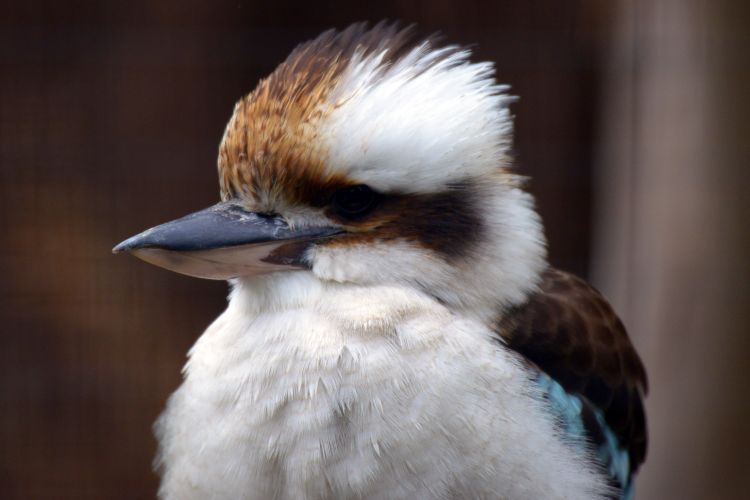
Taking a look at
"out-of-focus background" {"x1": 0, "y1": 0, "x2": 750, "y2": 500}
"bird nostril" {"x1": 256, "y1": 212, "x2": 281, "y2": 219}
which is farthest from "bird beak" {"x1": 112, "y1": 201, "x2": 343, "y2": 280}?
"out-of-focus background" {"x1": 0, "y1": 0, "x2": 750, "y2": 500}

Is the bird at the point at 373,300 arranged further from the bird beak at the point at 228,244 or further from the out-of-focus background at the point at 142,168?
the out-of-focus background at the point at 142,168

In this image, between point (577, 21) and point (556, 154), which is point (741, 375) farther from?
point (577, 21)

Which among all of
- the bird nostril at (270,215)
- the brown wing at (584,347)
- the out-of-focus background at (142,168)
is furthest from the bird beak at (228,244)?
the out-of-focus background at (142,168)

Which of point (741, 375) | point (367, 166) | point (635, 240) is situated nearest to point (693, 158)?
point (635, 240)

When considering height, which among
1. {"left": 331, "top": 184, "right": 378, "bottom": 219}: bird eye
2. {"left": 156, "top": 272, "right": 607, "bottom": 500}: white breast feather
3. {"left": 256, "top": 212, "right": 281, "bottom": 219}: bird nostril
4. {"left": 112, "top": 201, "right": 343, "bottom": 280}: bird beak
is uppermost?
{"left": 331, "top": 184, "right": 378, "bottom": 219}: bird eye

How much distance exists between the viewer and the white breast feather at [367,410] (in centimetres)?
130

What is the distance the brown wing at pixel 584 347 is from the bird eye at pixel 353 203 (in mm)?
229

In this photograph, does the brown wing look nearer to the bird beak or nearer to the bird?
the bird

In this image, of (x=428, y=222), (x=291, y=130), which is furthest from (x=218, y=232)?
(x=428, y=222)

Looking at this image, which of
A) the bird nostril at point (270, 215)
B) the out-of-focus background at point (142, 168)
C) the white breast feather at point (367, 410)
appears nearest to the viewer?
the white breast feather at point (367, 410)

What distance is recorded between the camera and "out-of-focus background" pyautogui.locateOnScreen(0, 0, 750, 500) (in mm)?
2824

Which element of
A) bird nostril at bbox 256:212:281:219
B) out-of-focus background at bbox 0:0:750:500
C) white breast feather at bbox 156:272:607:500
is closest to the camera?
white breast feather at bbox 156:272:607:500

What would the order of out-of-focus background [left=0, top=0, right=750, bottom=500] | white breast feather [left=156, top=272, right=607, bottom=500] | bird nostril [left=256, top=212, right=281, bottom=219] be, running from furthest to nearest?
1. out-of-focus background [left=0, top=0, right=750, bottom=500]
2. bird nostril [left=256, top=212, right=281, bottom=219]
3. white breast feather [left=156, top=272, right=607, bottom=500]

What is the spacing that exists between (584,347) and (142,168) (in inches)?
67.9
